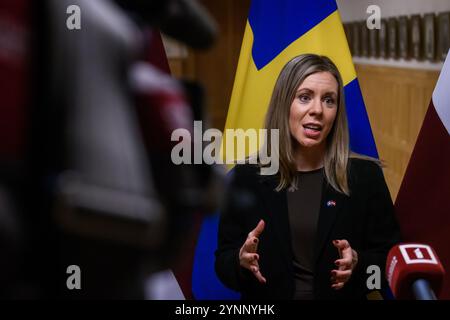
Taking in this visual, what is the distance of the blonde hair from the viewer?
994 mm

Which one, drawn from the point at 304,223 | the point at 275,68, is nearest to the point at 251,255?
the point at 304,223

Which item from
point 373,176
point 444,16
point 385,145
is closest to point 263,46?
point 373,176

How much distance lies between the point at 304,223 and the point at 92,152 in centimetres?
82

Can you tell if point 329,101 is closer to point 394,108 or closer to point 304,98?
point 304,98

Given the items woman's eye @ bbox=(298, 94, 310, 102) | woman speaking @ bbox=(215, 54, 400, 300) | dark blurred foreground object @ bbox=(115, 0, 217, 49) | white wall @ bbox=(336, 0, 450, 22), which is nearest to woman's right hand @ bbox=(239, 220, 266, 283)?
woman speaking @ bbox=(215, 54, 400, 300)

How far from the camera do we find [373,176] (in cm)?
110

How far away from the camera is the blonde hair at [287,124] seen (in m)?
0.99

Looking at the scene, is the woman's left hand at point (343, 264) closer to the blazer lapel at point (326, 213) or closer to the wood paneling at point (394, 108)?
the blazer lapel at point (326, 213)

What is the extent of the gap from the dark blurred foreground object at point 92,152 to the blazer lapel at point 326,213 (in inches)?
30.2

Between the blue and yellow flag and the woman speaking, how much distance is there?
0.49ft

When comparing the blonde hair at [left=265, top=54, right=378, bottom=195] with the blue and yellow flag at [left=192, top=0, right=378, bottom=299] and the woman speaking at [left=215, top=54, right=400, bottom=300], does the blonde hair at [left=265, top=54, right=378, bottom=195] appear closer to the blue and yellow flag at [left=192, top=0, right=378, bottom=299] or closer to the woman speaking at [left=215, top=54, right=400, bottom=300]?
the woman speaking at [left=215, top=54, right=400, bottom=300]

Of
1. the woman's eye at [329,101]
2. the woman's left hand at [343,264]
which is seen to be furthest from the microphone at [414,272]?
the woman's eye at [329,101]
